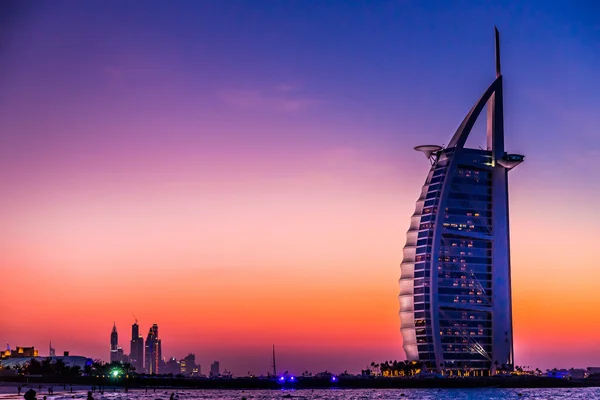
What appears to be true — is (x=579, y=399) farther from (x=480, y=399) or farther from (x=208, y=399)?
(x=208, y=399)

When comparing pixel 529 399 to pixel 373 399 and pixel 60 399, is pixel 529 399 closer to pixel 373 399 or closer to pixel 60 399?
pixel 373 399

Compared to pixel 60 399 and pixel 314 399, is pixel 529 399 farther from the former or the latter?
pixel 60 399

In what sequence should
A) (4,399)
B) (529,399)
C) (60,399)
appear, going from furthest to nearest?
(529,399) < (60,399) < (4,399)

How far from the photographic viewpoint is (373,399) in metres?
175

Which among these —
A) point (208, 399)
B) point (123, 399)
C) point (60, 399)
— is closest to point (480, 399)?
point (208, 399)

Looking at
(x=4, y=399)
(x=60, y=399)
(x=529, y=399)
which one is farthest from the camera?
(x=529, y=399)

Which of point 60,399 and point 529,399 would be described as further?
point 529,399

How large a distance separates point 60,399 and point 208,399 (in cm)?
3111

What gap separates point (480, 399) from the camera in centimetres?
Answer: 16725

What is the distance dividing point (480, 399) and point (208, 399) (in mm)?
54083

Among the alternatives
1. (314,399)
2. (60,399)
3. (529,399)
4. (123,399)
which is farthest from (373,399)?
(60,399)

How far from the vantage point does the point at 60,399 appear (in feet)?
532

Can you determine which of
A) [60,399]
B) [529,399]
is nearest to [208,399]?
[60,399]

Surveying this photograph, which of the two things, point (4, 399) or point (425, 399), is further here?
point (425, 399)
